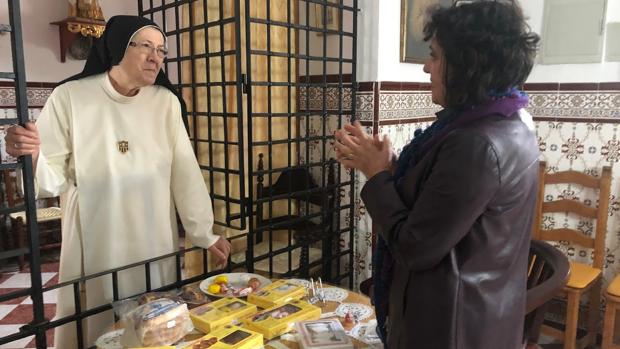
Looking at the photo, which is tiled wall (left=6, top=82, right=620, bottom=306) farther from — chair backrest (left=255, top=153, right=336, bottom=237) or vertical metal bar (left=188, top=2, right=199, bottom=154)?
vertical metal bar (left=188, top=2, right=199, bottom=154)

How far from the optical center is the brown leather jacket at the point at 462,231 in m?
0.89

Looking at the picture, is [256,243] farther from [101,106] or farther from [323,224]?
[101,106]

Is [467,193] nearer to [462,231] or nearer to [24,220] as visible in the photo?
[462,231]

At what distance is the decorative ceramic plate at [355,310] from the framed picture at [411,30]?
62.5 inches

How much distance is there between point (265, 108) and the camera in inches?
98.3

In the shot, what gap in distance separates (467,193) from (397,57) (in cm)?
183

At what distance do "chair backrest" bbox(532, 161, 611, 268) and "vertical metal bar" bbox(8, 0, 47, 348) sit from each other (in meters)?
2.28

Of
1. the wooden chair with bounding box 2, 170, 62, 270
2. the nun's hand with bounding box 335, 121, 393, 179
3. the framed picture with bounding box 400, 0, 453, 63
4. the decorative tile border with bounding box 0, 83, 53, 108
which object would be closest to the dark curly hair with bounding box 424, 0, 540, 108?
the nun's hand with bounding box 335, 121, 393, 179

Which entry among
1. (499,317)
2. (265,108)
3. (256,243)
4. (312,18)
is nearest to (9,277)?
(256,243)

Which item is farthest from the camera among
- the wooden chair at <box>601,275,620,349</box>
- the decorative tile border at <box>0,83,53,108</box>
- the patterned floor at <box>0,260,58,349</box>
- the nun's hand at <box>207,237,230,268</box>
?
the decorative tile border at <box>0,83,53,108</box>

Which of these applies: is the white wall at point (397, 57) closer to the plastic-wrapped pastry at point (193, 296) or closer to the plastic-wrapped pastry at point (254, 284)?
the plastic-wrapped pastry at point (254, 284)

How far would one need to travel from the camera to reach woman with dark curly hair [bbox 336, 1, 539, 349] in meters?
0.90

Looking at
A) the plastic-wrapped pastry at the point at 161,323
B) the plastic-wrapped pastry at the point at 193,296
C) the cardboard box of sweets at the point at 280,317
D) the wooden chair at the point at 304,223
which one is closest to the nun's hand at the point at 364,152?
the cardboard box of sweets at the point at 280,317

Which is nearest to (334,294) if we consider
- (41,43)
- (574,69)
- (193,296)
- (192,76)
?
(193,296)
